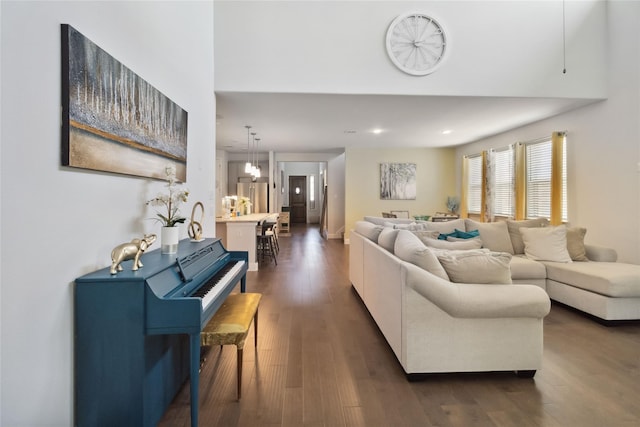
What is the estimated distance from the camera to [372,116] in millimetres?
5238

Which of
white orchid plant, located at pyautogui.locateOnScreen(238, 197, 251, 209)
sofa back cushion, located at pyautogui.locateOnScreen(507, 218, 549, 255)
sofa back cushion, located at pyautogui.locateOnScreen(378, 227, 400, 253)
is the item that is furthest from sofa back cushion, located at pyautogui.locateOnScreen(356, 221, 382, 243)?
white orchid plant, located at pyautogui.locateOnScreen(238, 197, 251, 209)

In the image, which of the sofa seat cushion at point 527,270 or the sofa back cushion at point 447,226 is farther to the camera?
the sofa back cushion at point 447,226

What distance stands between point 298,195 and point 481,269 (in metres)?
12.8

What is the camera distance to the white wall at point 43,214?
1.12m

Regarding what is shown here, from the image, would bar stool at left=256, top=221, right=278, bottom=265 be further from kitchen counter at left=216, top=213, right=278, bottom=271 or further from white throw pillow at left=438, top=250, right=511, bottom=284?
white throw pillow at left=438, top=250, right=511, bottom=284

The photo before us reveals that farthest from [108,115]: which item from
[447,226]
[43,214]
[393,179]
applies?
[393,179]

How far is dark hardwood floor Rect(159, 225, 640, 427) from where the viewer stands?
5.57ft

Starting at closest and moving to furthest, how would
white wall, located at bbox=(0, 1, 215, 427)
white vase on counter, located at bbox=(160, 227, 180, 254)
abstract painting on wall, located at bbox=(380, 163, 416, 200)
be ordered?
white wall, located at bbox=(0, 1, 215, 427) < white vase on counter, located at bbox=(160, 227, 180, 254) < abstract painting on wall, located at bbox=(380, 163, 416, 200)

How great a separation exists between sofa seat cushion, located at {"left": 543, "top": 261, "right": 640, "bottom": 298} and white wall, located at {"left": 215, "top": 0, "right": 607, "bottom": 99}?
2.33 meters

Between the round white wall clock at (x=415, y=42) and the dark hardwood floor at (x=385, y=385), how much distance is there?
3.26 metres

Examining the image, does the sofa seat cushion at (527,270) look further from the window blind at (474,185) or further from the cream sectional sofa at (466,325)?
the window blind at (474,185)

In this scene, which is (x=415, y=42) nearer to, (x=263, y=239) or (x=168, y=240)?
(x=168, y=240)

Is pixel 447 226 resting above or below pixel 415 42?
below

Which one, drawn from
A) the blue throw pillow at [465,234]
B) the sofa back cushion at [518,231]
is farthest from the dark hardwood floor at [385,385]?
the sofa back cushion at [518,231]
